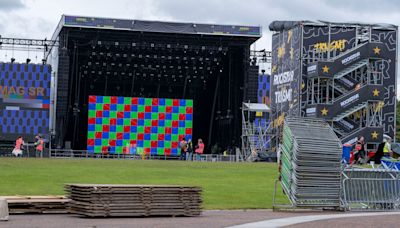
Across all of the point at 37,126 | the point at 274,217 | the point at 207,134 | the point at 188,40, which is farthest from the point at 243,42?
the point at 274,217

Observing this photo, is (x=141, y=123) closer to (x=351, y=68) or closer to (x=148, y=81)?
(x=148, y=81)

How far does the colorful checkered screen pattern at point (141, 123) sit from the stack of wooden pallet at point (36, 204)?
47.4 m

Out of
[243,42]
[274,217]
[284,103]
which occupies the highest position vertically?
[243,42]

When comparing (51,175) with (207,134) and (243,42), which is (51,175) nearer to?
(243,42)

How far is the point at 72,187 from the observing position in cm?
1627

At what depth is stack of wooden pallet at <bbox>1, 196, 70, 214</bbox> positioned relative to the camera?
54.5 feet

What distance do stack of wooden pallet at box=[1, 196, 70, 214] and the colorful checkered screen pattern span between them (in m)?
47.4

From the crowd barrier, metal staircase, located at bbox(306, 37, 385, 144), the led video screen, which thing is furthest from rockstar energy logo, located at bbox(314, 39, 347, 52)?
the led video screen

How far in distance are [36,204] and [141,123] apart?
49.1 metres

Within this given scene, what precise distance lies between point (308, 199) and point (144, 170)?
1359 centimetres

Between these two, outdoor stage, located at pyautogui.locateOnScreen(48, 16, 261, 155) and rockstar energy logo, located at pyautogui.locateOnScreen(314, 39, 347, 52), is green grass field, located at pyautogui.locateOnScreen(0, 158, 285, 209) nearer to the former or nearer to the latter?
rockstar energy logo, located at pyautogui.locateOnScreen(314, 39, 347, 52)

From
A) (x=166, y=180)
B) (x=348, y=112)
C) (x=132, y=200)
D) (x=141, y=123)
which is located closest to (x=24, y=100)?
(x=141, y=123)

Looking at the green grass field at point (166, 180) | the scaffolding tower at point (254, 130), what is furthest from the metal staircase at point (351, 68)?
the green grass field at point (166, 180)

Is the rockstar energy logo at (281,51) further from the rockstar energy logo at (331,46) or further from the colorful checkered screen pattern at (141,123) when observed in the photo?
the colorful checkered screen pattern at (141,123)
